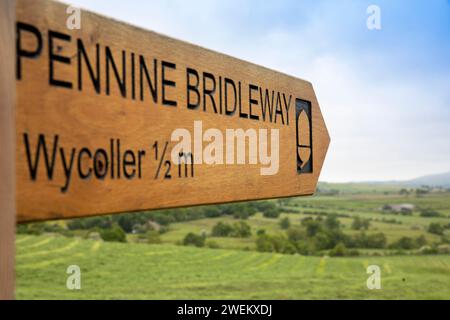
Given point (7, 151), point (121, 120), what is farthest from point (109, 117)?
point (7, 151)

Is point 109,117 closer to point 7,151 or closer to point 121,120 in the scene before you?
point 121,120

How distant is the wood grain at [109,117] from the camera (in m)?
0.81

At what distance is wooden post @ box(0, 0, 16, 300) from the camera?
2.33 feet

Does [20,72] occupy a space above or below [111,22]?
below

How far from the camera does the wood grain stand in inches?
31.9

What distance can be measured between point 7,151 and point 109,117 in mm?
242

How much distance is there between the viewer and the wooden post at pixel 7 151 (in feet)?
2.33

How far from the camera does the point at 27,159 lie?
79cm

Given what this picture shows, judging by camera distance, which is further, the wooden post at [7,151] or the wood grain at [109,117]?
the wood grain at [109,117]

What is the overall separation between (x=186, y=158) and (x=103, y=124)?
0.79 ft

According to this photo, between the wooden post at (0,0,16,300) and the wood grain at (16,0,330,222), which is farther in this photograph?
the wood grain at (16,0,330,222)

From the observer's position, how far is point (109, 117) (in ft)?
3.05
